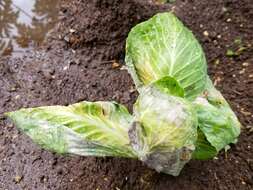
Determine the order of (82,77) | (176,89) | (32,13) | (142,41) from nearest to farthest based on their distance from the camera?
(176,89)
(142,41)
(82,77)
(32,13)

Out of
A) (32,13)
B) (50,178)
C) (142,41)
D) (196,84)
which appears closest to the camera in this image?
(196,84)

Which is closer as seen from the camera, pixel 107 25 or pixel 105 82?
pixel 105 82

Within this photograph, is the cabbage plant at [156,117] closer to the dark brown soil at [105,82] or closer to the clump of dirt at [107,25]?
the dark brown soil at [105,82]

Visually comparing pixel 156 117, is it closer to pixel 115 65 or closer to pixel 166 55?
pixel 166 55

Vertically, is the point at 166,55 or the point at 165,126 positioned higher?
the point at 166,55

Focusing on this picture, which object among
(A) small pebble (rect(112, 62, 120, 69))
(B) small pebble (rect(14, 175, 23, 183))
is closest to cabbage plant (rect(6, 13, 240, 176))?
(B) small pebble (rect(14, 175, 23, 183))

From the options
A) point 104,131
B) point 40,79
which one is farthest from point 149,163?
point 40,79

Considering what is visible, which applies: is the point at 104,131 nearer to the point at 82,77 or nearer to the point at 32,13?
the point at 82,77

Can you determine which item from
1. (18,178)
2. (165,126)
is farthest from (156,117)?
(18,178)
